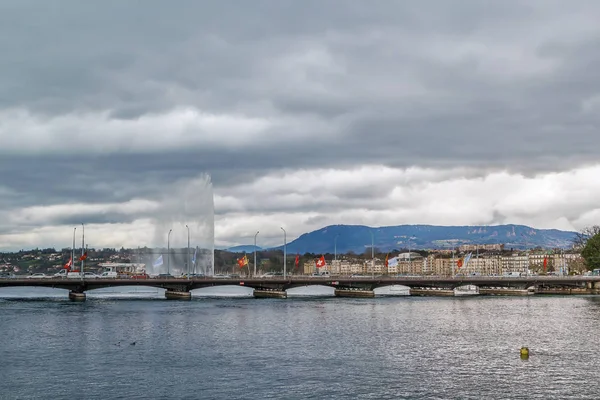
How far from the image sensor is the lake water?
172 feet

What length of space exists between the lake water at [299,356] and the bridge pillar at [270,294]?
220ft

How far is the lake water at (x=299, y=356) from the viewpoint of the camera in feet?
172

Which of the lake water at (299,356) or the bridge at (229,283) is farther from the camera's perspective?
the bridge at (229,283)

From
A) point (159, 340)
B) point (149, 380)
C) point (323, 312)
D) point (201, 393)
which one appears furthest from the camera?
point (323, 312)

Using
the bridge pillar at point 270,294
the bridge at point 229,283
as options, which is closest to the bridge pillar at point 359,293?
the bridge at point 229,283

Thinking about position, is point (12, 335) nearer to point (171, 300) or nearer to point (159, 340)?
point (159, 340)

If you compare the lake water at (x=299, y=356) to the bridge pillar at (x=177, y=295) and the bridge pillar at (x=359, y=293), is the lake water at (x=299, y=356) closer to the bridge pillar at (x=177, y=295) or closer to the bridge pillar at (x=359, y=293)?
the bridge pillar at (x=177, y=295)

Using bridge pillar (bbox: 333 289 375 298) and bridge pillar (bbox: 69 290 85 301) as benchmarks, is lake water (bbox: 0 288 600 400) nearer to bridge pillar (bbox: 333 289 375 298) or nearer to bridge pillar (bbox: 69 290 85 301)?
bridge pillar (bbox: 69 290 85 301)

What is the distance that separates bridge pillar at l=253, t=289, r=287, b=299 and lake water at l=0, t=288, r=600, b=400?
67.2m

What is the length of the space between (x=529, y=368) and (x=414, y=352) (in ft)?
45.3

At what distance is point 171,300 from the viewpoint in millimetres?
174375

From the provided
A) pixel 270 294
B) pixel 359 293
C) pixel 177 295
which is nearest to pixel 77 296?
pixel 177 295

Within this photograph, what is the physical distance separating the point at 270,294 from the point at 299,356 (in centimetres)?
11878

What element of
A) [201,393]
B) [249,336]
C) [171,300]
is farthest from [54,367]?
[171,300]
